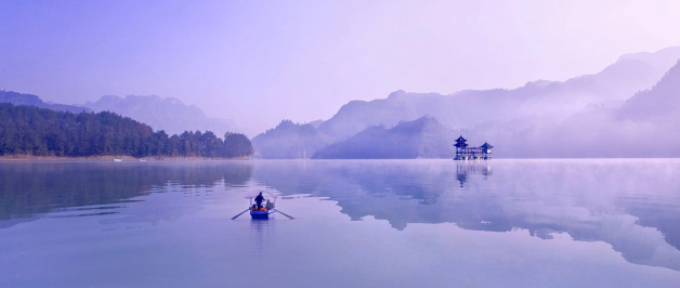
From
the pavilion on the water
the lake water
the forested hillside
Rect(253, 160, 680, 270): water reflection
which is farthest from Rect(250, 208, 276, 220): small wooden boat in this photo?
the forested hillside

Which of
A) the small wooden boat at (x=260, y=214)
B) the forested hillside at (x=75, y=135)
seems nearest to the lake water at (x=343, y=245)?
the small wooden boat at (x=260, y=214)

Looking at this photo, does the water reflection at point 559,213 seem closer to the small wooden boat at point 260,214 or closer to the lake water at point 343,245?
the lake water at point 343,245

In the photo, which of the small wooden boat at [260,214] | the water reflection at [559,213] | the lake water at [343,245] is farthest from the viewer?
the small wooden boat at [260,214]

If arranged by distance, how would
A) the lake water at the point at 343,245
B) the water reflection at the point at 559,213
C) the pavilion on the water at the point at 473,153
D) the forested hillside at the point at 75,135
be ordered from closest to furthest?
the lake water at the point at 343,245, the water reflection at the point at 559,213, the forested hillside at the point at 75,135, the pavilion on the water at the point at 473,153

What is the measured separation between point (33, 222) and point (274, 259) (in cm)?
1380

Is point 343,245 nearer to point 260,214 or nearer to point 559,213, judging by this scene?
point 260,214

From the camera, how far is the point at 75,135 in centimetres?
15088

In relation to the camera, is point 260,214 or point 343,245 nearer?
point 343,245

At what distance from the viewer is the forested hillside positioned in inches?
5236

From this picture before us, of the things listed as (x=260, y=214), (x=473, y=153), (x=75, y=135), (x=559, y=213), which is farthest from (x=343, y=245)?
(x=75, y=135)

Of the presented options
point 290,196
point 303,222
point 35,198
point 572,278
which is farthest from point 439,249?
point 35,198

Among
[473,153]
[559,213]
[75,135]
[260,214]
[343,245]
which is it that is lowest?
[343,245]

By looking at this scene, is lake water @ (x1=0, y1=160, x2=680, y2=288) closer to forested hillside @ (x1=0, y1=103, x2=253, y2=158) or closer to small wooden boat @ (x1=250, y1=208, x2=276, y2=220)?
small wooden boat @ (x1=250, y1=208, x2=276, y2=220)

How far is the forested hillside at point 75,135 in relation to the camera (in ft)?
436
